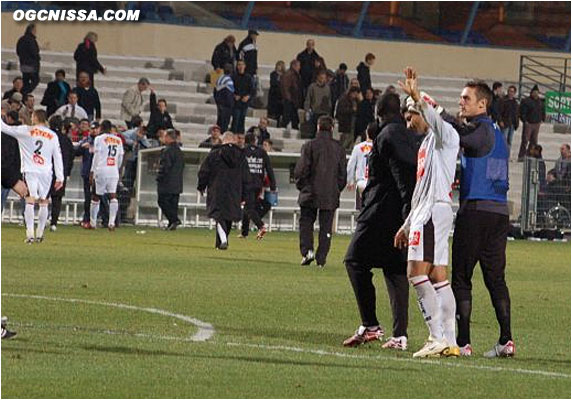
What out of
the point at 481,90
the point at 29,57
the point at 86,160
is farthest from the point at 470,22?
the point at 481,90

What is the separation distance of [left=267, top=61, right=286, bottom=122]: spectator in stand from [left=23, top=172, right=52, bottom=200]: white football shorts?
14058 millimetres

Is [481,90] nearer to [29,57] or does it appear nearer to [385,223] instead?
[385,223]

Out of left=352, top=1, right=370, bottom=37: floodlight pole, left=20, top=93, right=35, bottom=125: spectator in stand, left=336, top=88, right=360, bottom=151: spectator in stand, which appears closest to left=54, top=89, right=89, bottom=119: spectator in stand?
left=20, top=93, right=35, bottom=125: spectator in stand

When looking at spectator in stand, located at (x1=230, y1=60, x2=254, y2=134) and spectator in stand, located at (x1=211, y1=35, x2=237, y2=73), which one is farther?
spectator in stand, located at (x1=211, y1=35, x2=237, y2=73)

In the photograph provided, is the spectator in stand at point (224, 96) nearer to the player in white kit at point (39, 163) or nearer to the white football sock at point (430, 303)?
the player in white kit at point (39, 163)

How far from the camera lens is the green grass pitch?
10.8 meters

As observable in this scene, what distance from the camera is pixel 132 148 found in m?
35.4

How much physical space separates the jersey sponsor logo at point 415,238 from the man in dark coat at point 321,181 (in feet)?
34.4

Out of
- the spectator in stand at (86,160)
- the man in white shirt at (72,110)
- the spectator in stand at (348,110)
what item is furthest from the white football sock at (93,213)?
the spectator in stand at (348,110)

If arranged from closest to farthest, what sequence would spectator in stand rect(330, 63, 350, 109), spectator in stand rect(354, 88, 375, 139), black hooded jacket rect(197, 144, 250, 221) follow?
1. black hooded jacket rect(197, 144, 250, 221)
2. spectator in stand rect(354, 88, 375, 139)
3. spectator in stand rect(330, 63, 350, 109)

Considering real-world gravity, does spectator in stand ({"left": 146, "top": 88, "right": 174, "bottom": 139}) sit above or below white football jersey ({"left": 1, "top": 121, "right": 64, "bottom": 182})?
above

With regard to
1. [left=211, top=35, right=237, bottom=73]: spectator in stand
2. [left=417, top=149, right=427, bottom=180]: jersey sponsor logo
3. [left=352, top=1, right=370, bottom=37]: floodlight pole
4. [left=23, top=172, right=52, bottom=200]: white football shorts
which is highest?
[left=352, top=1, right=370, bottom=37]: floodlight pole

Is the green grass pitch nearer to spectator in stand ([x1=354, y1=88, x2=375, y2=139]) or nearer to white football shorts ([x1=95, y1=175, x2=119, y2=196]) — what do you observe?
white football shorts ([x1=95, y1=175, x2=119, y2=196])

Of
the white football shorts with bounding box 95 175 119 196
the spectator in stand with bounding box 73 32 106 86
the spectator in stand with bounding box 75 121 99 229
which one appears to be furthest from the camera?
the spectator in stand with bounding box 73 32 106 86
